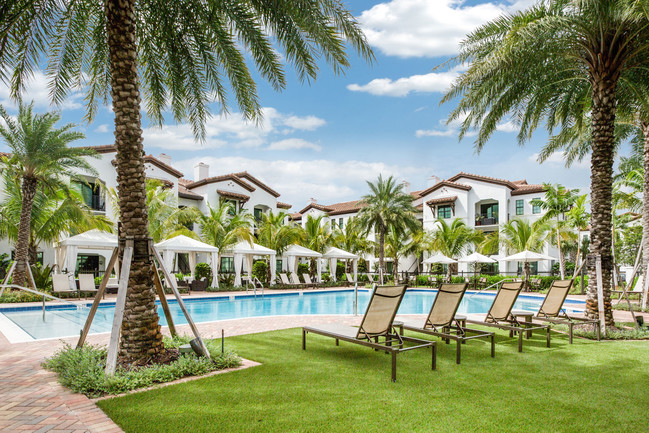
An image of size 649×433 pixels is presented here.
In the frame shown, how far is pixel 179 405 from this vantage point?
450 cm

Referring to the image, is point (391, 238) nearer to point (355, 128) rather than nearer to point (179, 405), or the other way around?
point (355, 128)

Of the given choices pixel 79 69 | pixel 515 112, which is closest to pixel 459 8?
pixel 515 112

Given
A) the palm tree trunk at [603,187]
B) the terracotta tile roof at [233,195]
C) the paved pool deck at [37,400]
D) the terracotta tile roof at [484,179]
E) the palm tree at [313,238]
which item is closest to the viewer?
the paved pool deck at [37,400]

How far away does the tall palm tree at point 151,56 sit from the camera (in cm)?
607

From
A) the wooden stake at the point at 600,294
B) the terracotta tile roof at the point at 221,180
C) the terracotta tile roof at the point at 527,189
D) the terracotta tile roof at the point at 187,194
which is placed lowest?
the wooden stake at the point at 600,294

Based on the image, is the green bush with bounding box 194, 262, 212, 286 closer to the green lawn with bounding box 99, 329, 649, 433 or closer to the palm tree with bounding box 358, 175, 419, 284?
the palm tree with bounding box 358, 175, 419, 284

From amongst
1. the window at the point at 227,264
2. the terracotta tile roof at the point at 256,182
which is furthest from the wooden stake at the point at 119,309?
the terracotta tile roof at the point at 256,182

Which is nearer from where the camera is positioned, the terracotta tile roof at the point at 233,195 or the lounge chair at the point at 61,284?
the lounge chair at the point at 61,284

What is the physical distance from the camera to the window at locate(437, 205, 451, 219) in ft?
127

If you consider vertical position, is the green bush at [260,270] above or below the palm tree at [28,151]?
below

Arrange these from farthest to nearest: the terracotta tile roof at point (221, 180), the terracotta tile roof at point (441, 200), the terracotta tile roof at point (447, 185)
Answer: the terracotta tile roof at point (441, 200) → the terracotta tile roof at point (447, 185) → the terracotta tile roof at point (221, 180)

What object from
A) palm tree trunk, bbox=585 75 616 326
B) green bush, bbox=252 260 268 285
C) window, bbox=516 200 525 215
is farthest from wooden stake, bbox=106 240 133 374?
window, bbox=516 200 525 215

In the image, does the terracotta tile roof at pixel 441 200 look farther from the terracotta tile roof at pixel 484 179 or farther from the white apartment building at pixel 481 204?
the terracotta tile roof at pixel 484 179

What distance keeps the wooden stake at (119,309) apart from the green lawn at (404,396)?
72cm
